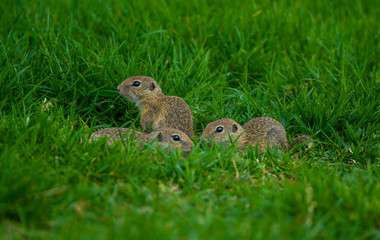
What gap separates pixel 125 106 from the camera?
17.9ft

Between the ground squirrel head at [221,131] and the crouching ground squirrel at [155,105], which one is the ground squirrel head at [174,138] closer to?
the ground squirrel head at [221,131]

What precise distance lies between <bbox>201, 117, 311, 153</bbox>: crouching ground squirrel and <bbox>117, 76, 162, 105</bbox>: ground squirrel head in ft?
2.91

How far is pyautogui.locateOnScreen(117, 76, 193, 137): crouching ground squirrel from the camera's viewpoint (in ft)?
16.5

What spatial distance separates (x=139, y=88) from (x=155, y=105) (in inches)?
11.2

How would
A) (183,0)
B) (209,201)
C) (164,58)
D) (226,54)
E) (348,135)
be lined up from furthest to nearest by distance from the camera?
(183,0)
(226,54)
(164,58)
(348,135)
(209,201)

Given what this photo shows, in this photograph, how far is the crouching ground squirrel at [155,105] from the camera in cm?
502

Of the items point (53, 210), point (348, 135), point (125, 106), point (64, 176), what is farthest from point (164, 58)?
point (53, 210)

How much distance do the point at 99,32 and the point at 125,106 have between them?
1.55 m

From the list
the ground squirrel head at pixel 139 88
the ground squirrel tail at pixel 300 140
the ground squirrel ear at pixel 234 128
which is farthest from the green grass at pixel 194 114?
the ground squirrel ear at pixel 234 128

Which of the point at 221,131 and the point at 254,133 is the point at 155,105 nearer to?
the point at 221,131

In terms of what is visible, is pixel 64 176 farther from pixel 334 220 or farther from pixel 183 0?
pixel 183 0

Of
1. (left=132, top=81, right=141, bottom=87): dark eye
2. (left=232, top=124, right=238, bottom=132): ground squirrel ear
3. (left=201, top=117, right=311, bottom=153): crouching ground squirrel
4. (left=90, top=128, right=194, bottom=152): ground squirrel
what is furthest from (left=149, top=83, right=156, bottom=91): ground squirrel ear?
(left=232, top=124, right=238, bottom=132): ground squirrel ear

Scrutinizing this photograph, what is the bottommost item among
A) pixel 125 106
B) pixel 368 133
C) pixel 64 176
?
pixel 368 133

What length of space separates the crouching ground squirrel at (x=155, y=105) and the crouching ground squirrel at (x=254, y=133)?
35 cm
